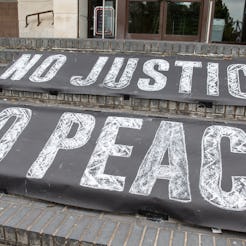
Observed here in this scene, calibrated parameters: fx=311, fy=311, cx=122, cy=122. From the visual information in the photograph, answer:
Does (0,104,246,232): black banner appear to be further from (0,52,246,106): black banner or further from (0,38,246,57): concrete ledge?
(0,38,246,57): concrete ledge

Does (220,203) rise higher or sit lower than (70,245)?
higher

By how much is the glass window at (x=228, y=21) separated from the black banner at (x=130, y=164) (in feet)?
17.7

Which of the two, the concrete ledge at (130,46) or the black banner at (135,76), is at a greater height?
the concrete ledge at (130,46)

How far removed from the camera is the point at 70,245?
2.24 m

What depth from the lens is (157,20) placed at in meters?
8.04

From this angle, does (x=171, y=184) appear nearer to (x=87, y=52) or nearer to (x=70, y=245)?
(x=70, y=245)

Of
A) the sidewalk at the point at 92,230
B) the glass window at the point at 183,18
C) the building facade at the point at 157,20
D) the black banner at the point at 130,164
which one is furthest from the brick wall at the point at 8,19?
the sidewalk at the point at 92,230

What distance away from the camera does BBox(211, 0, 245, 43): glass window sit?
784cm

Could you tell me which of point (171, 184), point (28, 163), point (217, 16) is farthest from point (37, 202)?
point (217, 16)

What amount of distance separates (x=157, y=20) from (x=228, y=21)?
180cm

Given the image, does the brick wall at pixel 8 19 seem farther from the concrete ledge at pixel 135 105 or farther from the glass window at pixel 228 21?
the concrete ledge at pixel 135 105

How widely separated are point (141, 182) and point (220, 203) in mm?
648

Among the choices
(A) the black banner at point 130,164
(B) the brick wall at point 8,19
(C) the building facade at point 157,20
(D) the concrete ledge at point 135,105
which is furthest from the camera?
(B) the brick wall at point 8,19

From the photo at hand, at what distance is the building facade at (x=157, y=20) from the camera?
772 cm
